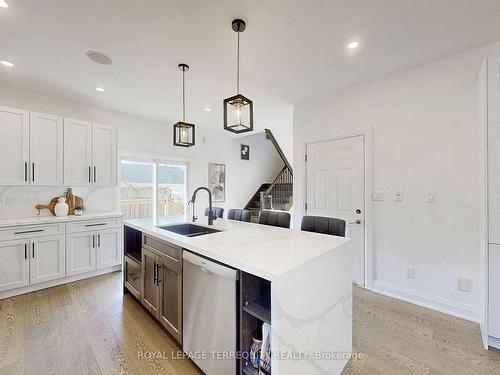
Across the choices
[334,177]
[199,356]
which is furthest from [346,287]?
[334,177]

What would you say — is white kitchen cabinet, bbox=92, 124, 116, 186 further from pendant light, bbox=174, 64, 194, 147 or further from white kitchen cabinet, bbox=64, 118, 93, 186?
pendant light, bbox=174, 64, 194, 147

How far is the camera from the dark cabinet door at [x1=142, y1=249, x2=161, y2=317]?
7.04 feet

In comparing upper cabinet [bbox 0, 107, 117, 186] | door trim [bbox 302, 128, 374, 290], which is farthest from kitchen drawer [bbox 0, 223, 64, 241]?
door trim [bbox 302, 128, 374, 290]

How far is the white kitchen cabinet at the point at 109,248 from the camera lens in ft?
11.6

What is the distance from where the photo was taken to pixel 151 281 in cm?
227

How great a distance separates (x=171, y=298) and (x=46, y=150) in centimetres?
291

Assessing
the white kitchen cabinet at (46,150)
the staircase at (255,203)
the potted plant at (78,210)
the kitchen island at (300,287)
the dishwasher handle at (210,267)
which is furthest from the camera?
the staircase at (255,203)

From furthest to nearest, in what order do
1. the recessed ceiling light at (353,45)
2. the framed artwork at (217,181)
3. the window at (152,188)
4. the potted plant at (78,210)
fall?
1. the framed artwork at (217,181)
2. the window at (152,188)
3. the potted plant at (78,210)
4. the recessed ceiling light at (353,45)

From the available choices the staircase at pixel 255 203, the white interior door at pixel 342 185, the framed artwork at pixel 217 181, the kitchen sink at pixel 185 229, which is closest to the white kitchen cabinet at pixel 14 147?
the kitchen sink at pixel 185 229

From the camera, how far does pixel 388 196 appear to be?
9.62 ft

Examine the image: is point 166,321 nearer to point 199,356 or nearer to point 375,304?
point 199,356

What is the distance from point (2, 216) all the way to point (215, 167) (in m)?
3.75

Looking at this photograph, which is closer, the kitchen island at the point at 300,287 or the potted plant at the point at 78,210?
the kitchen island at the point at 300,287

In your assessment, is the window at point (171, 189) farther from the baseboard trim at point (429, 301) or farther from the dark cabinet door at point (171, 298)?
the baseboard trim at point (429, 301)
